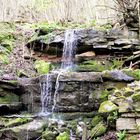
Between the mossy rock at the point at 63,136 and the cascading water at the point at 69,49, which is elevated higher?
the cascading water at the point at 69,49

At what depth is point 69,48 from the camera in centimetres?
1213

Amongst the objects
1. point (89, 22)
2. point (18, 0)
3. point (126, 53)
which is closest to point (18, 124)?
point (126, 53)

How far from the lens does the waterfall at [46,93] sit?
9.62 m

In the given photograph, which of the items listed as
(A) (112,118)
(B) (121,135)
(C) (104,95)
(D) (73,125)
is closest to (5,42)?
(C) (104,95)

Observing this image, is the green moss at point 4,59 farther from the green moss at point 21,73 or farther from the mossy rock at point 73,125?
the mossy rock at point 73,125

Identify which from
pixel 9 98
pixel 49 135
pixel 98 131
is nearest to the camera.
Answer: pixel 98 131

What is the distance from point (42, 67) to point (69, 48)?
1.24 m

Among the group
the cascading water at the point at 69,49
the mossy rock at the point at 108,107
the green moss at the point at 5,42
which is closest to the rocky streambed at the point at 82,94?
the mossy rock at the point at 108,107

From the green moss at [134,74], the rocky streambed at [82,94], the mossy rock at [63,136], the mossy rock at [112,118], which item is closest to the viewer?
the mossy rock at [112,118]

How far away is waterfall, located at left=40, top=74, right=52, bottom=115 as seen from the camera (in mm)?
9625

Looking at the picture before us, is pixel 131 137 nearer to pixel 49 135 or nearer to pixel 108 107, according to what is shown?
pixel 108 107

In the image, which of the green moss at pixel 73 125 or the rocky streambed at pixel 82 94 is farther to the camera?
the green moss at pixel 73 125

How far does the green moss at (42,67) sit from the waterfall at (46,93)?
1744 mm

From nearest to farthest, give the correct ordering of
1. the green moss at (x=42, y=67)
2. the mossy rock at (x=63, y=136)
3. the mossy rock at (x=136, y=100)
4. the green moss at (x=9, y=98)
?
the mossy rock at (x=136, y=100)
the mossy rock at (x=63, y=136)
the green moss at (x=9, y=98)
the green moss at (x=42, y=67)
